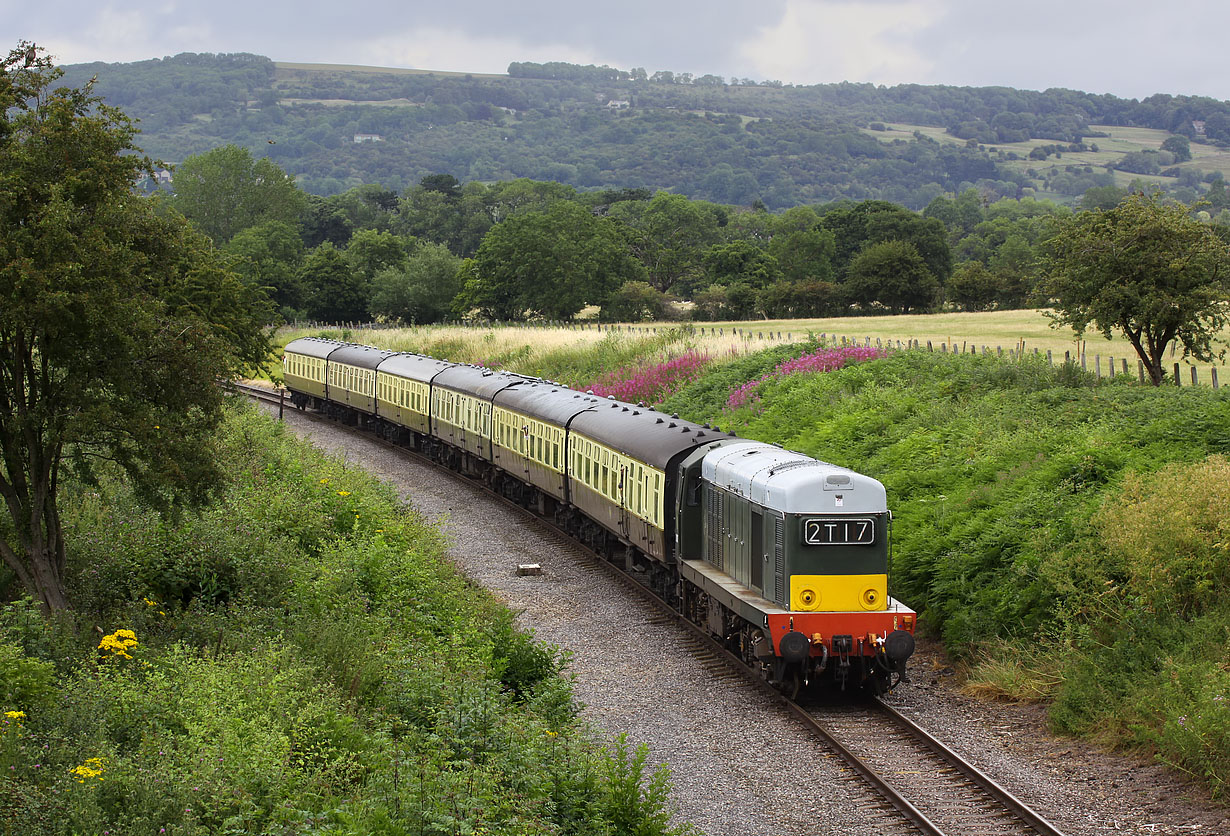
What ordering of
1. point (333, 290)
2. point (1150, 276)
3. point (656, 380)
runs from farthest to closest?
point (333, 290) → point (656, 380) → point (1150, 276)

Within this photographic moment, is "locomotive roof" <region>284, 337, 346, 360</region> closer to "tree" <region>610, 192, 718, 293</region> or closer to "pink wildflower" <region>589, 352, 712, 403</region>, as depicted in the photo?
"pink wildflower" <region>589, 352, 712, 403</region>

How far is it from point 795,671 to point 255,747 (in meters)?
7.82

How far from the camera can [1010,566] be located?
1770 centimetres

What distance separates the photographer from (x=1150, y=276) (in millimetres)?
29188

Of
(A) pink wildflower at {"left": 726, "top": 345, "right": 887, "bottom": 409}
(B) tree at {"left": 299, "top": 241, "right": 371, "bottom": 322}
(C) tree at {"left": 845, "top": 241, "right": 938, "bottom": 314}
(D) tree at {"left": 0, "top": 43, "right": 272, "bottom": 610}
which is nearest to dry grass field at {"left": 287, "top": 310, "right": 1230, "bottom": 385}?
(A) pink wildflower at {"left": 726, "top": 345, "right": 887, "bottom": 409}

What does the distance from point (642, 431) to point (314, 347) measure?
120ft

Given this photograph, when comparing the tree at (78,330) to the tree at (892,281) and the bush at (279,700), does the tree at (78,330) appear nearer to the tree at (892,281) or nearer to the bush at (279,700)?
the bush at (279,700)

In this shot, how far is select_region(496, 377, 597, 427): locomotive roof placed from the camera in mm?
27406

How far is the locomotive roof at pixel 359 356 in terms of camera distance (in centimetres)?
4662

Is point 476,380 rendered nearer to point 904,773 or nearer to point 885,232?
point 904,773

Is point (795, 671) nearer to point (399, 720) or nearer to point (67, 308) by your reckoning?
point (399, 720)

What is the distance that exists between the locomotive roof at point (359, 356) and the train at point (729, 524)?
49.7 ft

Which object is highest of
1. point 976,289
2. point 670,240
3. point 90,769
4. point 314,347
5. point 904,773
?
point 670,240

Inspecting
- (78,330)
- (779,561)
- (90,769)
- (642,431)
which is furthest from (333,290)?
(90,769)
